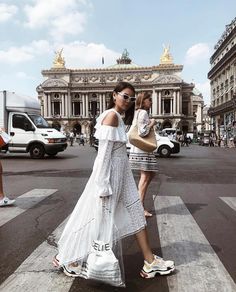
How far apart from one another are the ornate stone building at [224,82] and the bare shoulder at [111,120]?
46.9 meters

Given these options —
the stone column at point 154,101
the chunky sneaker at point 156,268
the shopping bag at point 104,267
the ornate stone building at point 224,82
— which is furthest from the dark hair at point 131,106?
the stone column at point 154,101

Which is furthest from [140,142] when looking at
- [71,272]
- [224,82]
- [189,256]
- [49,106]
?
[49,106]

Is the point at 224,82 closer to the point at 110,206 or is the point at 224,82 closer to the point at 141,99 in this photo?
the point at 141,99

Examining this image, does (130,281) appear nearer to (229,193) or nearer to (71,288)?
(71,288)

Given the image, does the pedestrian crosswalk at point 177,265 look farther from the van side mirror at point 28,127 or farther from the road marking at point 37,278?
the van side mirror at point 28,127

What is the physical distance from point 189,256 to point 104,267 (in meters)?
1.22

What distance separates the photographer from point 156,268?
3.33 meters

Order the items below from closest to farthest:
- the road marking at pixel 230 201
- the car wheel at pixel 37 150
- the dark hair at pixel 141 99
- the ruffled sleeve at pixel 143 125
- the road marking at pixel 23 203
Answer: the ruffled sleeve at pixel 143 125
the dark hair at pixel 141 99
the road marking at pixel 23 203
the road marking at pixel 230 201
the car wheel at pixel 37 150

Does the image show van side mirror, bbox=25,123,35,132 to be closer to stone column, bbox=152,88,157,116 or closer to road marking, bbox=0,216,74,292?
road marking, bbox=0,216,74,292

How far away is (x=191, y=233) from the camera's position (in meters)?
4.68

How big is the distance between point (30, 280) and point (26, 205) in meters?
3.21

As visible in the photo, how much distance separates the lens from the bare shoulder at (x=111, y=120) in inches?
126

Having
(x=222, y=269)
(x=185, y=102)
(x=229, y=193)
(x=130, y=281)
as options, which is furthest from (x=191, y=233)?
(x=185, y=102)

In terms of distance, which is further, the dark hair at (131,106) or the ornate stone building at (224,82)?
the ornate stone building at (224,82)
